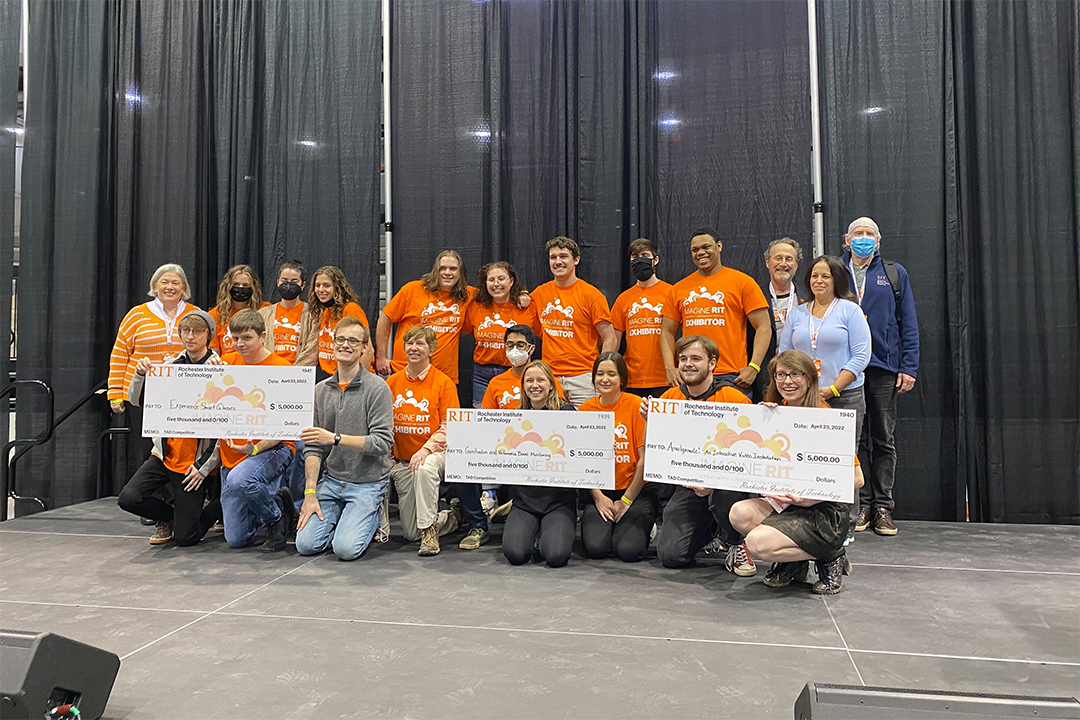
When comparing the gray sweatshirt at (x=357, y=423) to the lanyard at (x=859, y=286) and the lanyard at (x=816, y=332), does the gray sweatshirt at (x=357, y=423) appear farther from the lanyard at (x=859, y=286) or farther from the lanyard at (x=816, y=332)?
the lanyard at (x=859, y=286)

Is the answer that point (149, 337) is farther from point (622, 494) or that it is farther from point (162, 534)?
point (622, 494)

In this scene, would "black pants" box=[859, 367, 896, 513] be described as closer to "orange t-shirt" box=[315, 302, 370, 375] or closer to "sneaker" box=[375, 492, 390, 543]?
"sneaker" box=[375, 492, 390, 543]

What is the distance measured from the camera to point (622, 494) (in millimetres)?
3889

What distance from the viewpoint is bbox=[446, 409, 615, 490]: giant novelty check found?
3629 millimetres

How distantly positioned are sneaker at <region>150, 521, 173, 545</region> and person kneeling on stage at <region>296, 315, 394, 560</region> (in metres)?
0.84

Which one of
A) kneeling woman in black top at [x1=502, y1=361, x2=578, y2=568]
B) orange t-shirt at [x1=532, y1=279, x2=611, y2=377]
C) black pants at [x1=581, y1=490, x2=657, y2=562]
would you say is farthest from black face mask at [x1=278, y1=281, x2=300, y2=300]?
black pants at [x1=581, y1=490, x2=657, y2=562]

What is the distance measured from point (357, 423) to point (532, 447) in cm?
96

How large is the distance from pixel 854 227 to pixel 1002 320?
1.28m

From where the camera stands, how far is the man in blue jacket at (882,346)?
435 centimetres

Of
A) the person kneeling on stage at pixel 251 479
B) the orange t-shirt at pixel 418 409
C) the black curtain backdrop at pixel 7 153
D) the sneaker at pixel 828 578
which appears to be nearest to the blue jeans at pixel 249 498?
the person kneeling on stage at pixel 251 479

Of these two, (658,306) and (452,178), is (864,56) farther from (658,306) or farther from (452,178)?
(452,178)

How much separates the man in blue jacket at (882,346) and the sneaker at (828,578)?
1.32m

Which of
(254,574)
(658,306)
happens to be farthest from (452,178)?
(254,574)

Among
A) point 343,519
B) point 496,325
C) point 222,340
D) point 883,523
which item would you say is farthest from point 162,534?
point 883,523
